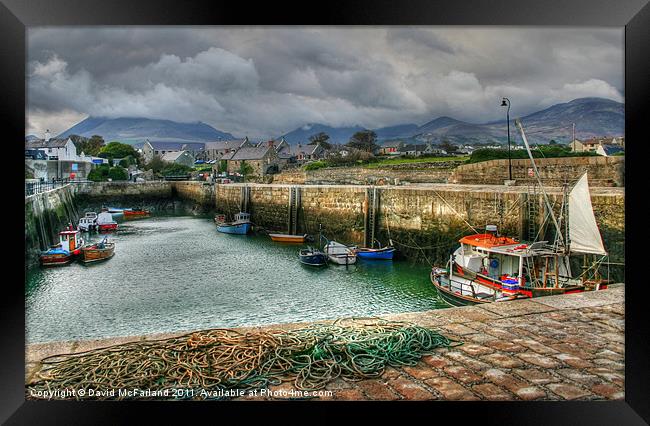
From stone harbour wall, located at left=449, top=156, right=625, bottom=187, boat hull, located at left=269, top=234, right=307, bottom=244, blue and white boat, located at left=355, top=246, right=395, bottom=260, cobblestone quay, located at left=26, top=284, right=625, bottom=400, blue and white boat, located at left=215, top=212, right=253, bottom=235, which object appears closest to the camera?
cobblestone quay, located at left=26, top=284, right=625, bottom=400

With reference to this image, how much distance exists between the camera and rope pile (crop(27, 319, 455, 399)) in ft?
9.64

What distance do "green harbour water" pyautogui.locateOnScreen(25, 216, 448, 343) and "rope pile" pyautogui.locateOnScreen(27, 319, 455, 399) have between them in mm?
1425

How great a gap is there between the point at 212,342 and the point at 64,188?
3.85m

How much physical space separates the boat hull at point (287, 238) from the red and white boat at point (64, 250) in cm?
296

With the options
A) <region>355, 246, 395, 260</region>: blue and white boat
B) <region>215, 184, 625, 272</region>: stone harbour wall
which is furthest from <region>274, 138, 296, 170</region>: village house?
<region>355, 246, 395, 260</region>: blue and white boat

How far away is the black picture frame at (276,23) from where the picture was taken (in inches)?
120

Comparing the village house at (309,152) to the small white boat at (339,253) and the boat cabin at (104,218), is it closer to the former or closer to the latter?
the small white boat at (339,253)

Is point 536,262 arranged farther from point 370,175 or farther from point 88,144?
point 88,144

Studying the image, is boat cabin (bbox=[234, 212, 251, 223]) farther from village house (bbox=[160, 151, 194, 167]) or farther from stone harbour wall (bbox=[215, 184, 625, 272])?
village house (bbox=[160, 151, 194, 167])

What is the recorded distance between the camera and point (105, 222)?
6.41 metres

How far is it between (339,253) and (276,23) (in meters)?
4.80

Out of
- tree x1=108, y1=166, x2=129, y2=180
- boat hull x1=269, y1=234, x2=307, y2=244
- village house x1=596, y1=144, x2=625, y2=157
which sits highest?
village house x1=596, y1=144, x2=625, y2=157

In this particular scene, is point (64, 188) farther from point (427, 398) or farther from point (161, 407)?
point (427, 398)

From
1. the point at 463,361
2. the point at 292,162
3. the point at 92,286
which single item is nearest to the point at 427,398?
the point at 463,361
